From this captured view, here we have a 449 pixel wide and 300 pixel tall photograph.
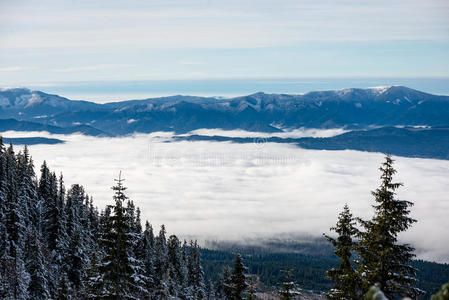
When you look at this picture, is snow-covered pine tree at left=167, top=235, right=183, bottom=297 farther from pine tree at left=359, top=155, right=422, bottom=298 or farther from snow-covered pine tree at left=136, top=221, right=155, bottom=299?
pine tree at left=359, top=155, right=422, bottom=298

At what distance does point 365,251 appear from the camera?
21.8 meters

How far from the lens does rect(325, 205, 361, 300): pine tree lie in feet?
76.4

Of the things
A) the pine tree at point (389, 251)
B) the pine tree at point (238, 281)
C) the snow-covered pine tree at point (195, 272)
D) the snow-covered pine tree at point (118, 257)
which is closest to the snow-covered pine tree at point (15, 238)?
the pine tree at point (238, 281)

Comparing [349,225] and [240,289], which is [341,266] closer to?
[349,225]

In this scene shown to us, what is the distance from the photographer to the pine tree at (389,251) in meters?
21.0

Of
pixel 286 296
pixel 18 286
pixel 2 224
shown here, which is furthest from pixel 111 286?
pixel 2 224

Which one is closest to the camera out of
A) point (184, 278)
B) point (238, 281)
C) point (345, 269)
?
point (345, 269)

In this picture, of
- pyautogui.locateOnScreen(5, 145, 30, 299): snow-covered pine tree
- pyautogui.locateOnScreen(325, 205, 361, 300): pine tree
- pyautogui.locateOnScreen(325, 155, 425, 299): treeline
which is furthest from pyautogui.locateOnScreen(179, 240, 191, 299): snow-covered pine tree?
pyautogui.locateOnScreen(325, 155, 425, 299): treeline

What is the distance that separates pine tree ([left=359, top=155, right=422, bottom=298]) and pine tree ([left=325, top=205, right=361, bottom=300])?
55.4 inches

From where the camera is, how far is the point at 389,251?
20.7 metres

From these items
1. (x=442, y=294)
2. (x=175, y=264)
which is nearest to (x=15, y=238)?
(x=175, y=264)

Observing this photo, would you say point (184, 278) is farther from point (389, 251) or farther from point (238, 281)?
point (389, 251)

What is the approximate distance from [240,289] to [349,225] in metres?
18.9

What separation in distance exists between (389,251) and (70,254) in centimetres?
5786
